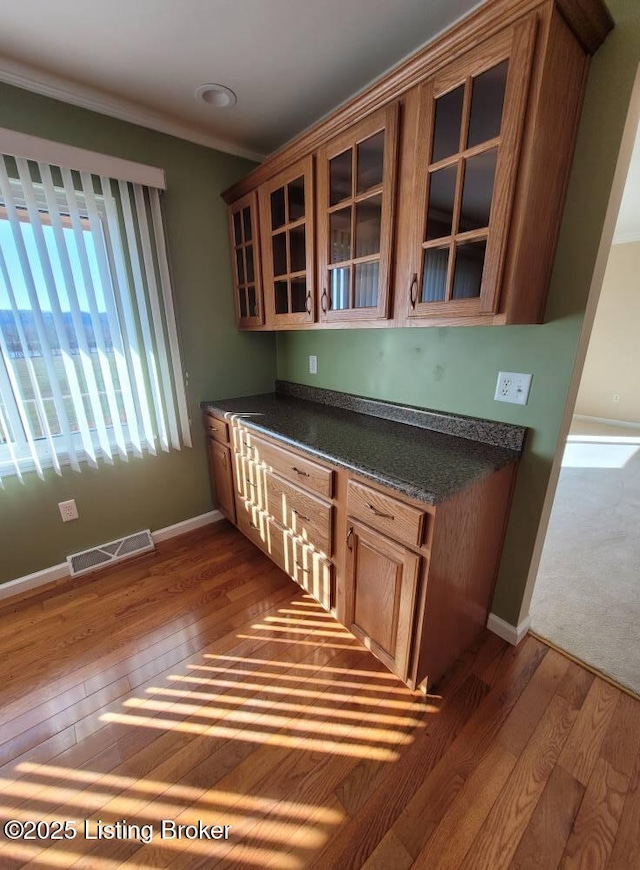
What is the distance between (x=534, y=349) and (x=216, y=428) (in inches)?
69.6

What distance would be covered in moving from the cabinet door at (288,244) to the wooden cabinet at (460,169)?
68mm

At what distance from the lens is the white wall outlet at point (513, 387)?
1312 millimetres

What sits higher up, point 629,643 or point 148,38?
point 148,38

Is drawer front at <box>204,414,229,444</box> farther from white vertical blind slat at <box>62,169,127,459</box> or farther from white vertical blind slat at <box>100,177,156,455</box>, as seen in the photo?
white vertical blind slat at <box>62,169,127,459</box>

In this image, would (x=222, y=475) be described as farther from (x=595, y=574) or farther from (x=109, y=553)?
(x=595, y=574)

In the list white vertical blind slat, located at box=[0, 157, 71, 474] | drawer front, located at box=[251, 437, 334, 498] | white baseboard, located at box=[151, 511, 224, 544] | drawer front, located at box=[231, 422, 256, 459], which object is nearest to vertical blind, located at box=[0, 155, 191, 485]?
white vertical blind slat, located at box=[0, 157, 71, 474]

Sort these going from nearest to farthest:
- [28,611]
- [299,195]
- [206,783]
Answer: [206,783] < [299,195] < [28,611]

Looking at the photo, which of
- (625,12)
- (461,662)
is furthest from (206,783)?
(625,12)

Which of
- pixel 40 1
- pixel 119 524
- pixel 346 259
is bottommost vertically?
pixel 119 524

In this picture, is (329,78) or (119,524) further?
(119,524)

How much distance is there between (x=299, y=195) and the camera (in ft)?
5.36

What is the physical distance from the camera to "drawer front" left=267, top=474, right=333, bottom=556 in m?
1.47

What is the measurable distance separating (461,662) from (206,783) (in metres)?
1.05

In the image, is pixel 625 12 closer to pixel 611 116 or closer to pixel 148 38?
pixel 611 116
